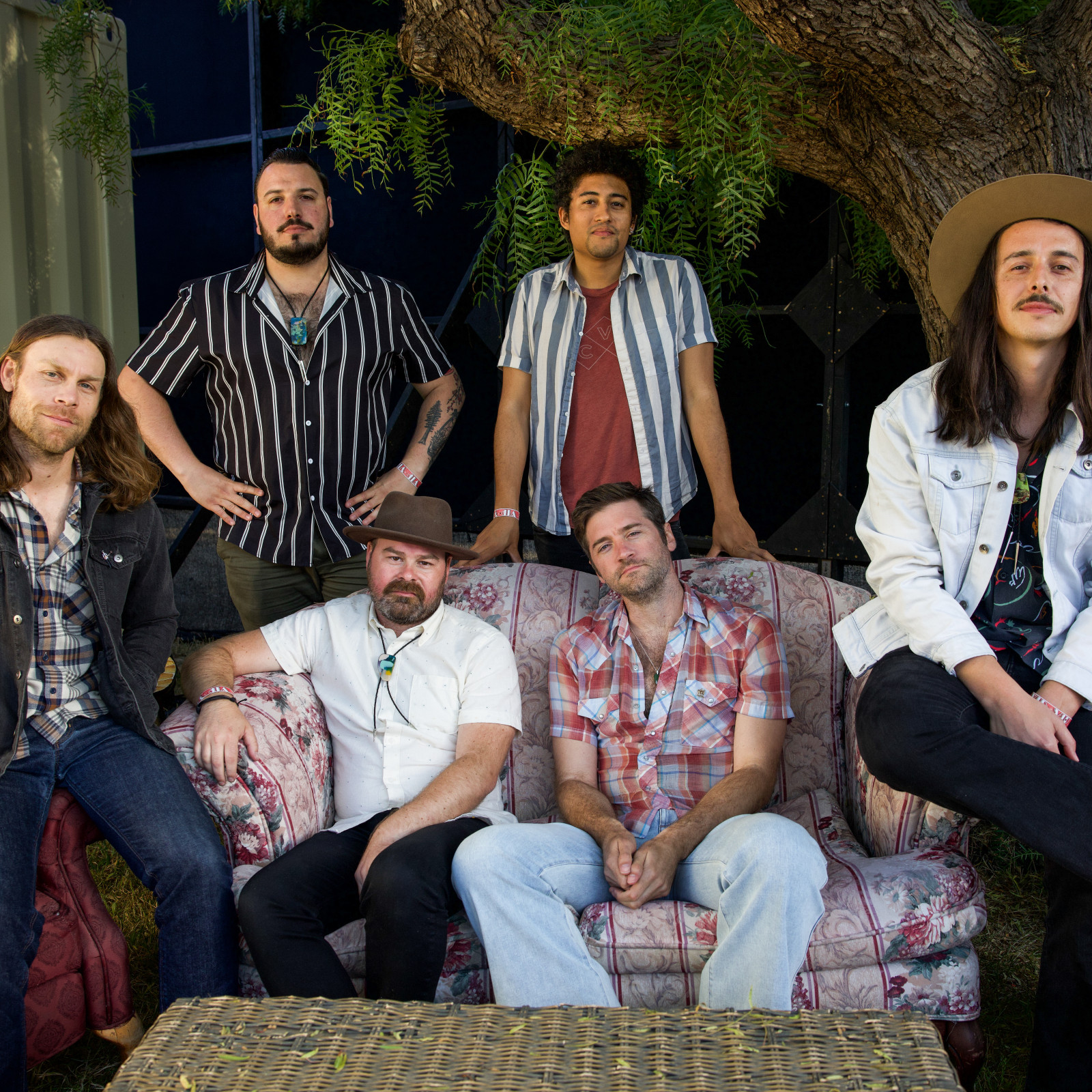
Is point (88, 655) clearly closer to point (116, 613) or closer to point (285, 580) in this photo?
point (116, 613)

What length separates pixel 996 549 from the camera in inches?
82.1

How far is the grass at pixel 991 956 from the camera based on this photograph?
→ 7.27 feet

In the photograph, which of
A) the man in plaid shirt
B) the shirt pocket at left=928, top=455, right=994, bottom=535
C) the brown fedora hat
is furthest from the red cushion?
the shirt pocket at left=928, top=455, right=994, bottom=535

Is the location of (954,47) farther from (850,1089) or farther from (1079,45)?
(850,1089)

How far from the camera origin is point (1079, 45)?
2.32 meters

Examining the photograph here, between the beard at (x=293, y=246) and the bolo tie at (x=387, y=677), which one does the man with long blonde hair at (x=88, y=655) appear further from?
the beard at (x=293, y=246)

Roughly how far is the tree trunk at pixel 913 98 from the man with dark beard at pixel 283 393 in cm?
72

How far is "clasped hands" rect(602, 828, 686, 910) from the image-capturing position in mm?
2008

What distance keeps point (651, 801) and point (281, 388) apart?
1.65 metres

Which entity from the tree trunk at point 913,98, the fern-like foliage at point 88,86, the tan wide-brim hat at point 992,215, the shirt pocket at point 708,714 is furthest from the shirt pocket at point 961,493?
the fern-like foliage at point 88,86

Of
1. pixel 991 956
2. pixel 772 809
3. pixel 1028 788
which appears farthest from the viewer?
pixel 991 956

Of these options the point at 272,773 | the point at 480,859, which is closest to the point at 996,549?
the point at 480,859

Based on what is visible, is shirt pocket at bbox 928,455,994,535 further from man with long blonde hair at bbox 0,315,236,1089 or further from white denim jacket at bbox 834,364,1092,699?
man with long blonde hair at bbox 0,315,236,1089

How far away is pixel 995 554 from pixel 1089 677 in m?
0.30
